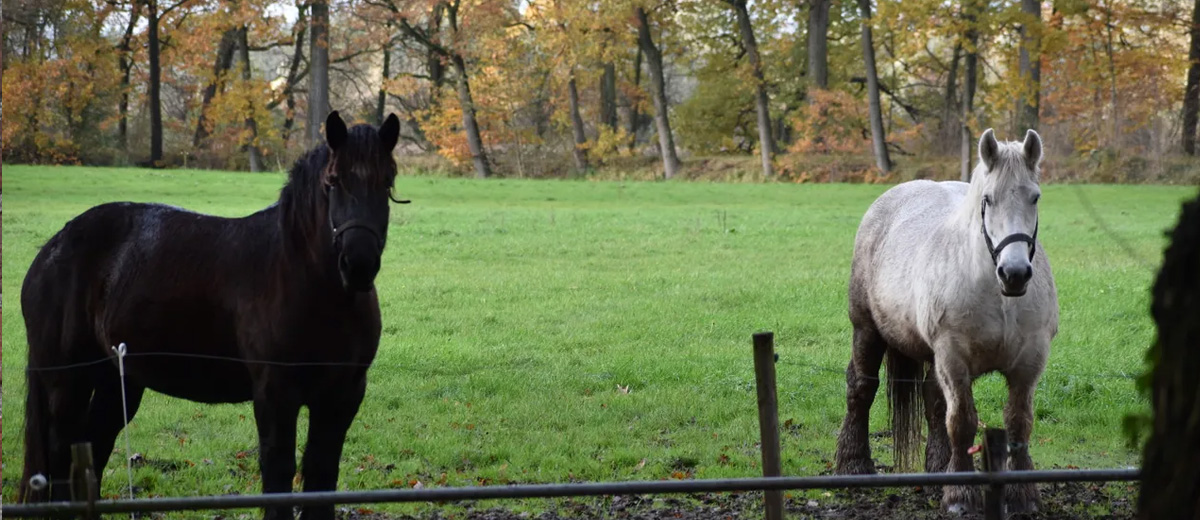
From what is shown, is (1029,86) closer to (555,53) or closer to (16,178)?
(555,53)

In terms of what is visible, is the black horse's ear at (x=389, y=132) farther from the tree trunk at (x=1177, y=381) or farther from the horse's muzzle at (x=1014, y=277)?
the tree trunk at (x=1177, y=381)

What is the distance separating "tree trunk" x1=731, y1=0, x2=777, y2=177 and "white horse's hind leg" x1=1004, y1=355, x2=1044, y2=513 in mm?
29565

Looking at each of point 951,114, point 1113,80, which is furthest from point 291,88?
point 1113,80

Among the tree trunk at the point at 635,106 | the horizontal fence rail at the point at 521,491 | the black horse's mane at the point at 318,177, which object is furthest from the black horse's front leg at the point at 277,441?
the tree trunk at the point at 635,106

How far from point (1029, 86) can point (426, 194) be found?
16.5m

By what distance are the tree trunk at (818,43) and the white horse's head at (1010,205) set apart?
2992 cm

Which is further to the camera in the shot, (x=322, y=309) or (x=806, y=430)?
(x=806, y=430)

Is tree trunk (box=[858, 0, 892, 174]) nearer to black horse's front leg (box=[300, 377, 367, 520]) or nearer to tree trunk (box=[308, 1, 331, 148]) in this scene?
tree trunk (box=[308, 1, 331, 148])

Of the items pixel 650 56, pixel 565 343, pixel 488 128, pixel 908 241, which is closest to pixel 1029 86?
pixel 650 56

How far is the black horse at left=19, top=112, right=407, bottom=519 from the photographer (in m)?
4.77

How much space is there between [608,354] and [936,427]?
4.39 m

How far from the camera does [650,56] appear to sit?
36875 mm

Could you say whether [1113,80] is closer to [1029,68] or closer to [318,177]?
[1029,68]

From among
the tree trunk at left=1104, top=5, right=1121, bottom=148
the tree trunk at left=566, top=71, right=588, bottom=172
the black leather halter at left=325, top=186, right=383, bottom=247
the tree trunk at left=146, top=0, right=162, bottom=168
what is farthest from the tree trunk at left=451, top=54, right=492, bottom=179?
the black leather halter at left=325, top=186, right=383, bottom=247
